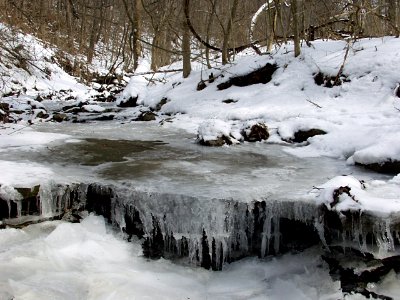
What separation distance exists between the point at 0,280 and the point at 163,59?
18788mm

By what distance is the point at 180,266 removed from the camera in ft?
13.3

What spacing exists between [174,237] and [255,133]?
12.2 feet

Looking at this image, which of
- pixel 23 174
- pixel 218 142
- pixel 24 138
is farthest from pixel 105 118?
pixel 23 174

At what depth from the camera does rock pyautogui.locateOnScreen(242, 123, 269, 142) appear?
7.48m

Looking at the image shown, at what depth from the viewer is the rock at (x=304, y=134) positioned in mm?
7155

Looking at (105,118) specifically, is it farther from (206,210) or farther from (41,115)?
(206,210)

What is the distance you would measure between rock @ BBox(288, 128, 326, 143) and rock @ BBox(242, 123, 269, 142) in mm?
475

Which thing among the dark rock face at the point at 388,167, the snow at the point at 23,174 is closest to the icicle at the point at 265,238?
the dark rock face at the point at 388,167

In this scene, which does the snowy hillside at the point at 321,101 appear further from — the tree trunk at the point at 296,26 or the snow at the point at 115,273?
the snow at the point at 115,273

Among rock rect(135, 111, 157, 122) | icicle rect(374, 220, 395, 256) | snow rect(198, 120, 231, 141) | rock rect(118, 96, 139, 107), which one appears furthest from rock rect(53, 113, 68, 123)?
icicle rect(374, 220, 395, 256)

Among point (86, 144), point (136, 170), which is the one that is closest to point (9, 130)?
point (86, 144)

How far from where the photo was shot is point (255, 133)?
24.6 ft

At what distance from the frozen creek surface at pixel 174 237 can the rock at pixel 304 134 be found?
1922 mm

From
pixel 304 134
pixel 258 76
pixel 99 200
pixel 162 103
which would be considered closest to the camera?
pixel 99 200
